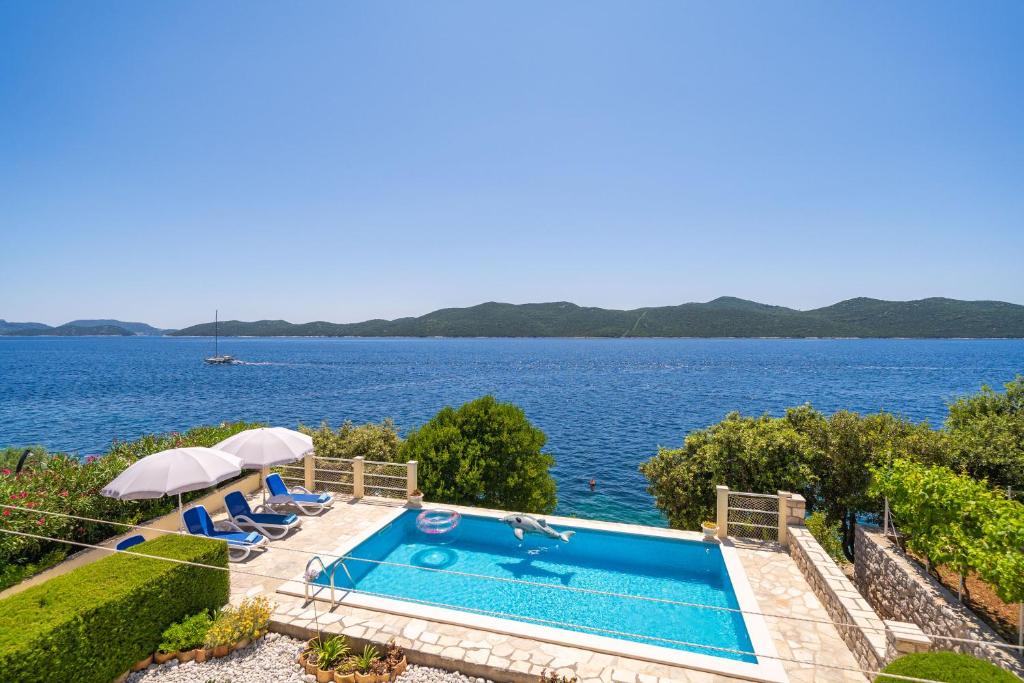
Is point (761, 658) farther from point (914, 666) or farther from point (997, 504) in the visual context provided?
point (997, 504)

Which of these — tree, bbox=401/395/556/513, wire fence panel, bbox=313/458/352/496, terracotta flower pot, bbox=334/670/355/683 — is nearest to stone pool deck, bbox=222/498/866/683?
terracotta flower pot, bbox=334/670/355/683

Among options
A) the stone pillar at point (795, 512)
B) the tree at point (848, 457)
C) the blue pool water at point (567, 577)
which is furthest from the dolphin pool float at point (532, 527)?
the tree at point (848, 457)

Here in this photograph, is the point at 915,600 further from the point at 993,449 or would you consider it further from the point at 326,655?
the point at 326,655

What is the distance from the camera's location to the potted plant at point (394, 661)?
23.0 feet

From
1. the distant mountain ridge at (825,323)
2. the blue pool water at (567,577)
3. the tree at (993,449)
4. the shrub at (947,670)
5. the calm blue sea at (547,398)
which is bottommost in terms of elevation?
the calm blue sea at (547,398)

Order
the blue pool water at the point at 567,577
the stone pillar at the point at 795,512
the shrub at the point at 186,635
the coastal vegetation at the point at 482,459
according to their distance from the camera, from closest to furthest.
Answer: the shrub at the point at 186,635 < the blue pool water at the point at 567,577 < the stone pillar at the point at 795,512 < the coastal vegetation at the point at 482,459

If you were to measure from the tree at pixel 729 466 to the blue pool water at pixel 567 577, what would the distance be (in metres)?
3.30

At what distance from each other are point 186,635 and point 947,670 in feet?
33.6

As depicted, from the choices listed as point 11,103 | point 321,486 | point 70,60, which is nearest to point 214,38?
point 70,60

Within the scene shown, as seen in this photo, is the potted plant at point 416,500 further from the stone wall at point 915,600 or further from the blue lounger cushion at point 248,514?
the stone wall at point 915,600

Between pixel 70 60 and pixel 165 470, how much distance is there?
16.6 m

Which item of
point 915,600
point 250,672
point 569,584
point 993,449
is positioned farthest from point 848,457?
point 250,672

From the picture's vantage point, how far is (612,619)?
899cm

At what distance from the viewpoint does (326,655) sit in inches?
281
